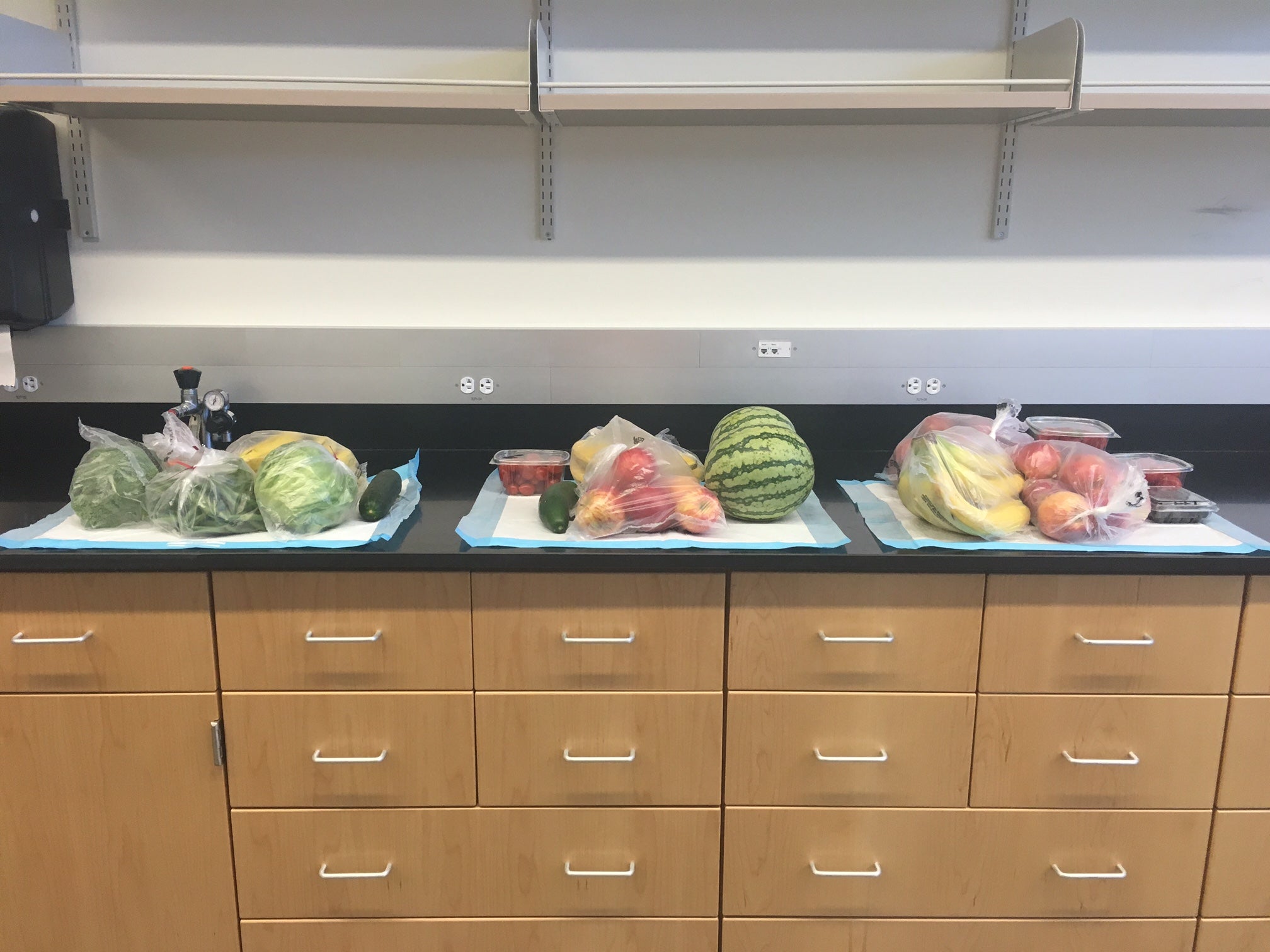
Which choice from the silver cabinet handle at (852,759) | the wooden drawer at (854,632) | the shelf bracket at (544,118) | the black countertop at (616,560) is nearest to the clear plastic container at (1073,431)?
the black countertop at (616,560)

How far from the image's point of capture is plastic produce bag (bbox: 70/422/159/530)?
144cm

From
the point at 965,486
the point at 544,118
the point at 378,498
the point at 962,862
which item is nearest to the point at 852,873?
the point at 962,862

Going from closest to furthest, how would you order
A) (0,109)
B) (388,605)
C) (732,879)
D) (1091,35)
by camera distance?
1. (388,605)
2. (732,879)
3. (0,109)
4. (1091,35)

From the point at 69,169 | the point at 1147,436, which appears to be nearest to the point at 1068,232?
the point at 1147,436

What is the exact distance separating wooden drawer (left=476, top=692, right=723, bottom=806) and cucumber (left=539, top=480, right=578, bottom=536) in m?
0.28

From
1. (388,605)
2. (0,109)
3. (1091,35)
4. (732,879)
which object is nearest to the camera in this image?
(388,605)

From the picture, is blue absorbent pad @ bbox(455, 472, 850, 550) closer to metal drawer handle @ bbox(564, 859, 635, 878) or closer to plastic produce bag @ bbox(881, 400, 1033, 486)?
plastic produce bag @ bbox(881, 400, 1033, 486)

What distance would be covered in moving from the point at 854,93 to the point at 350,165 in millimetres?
1052

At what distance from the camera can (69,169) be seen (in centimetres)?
187

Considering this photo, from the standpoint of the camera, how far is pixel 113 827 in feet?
4.84

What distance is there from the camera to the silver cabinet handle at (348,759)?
4.73ft

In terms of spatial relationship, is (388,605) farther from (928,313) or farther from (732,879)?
(928,313)

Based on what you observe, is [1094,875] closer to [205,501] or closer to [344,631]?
[344,631]

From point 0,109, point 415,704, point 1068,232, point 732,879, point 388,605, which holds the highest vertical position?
point 0,109
